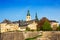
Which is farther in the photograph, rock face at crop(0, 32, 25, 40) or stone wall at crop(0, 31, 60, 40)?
rock face at crop(0, 32, 25, 40)

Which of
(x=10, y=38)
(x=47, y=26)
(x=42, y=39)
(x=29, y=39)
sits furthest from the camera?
(x=47, y=26)

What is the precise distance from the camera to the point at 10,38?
17.5 metres

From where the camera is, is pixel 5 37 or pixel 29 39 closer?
pixel 29 39

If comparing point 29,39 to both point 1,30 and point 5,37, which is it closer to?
point 5,37

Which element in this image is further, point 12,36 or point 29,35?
point 12,36

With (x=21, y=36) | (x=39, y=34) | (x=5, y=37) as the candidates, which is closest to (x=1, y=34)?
(x=5, y=37)

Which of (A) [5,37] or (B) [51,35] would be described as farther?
(A) [5,37]

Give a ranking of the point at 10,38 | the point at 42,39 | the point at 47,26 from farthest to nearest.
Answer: the point at 47,26 → the point at 10,38 → the point at 42,39

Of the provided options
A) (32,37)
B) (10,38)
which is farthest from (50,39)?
(10,38)

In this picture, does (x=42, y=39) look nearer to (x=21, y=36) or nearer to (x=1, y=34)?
(x=21, y=36)

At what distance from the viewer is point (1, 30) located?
19500mm

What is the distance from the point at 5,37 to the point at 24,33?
1.63 meters

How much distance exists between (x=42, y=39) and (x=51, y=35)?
2.01 feet

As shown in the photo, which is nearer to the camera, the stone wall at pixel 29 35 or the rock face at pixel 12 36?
the stone wall at pixel 29 35
